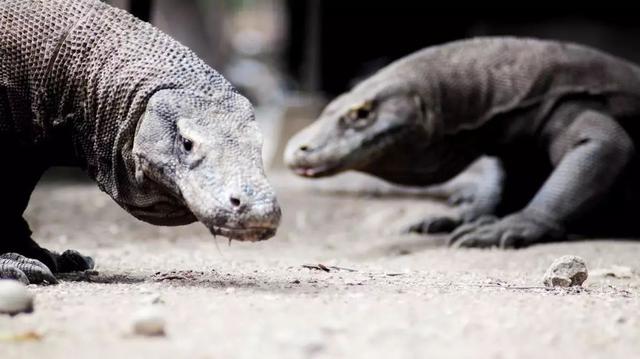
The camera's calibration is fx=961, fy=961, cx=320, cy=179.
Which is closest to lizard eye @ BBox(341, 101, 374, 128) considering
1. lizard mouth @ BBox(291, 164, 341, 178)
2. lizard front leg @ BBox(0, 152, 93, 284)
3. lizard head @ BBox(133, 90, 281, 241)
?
lizard mouth @ BBox(291, 164, 341, 178)

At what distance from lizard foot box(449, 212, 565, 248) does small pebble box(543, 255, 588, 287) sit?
1.70m

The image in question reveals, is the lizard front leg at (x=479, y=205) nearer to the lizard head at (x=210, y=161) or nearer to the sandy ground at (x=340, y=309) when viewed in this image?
the sandy ground at (x=340, y=309)

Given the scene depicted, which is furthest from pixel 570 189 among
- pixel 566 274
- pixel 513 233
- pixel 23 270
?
pixel 23 270

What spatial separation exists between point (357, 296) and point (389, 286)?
34cm

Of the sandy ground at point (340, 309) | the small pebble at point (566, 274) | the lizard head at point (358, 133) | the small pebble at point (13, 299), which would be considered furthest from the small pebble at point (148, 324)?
the lizard head at point (358, 133)

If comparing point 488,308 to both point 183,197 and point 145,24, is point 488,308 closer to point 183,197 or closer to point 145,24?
point 183,197

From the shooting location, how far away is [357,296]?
114 inches

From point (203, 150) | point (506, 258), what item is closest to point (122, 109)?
point (203, 150)

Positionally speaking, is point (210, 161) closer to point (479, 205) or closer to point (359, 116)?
point (359, 116)

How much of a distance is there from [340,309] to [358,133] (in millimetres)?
2885

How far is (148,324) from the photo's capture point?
2.22m

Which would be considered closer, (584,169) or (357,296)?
(357,296)

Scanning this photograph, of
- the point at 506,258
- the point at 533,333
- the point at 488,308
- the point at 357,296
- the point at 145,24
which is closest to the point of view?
the point at 533,333

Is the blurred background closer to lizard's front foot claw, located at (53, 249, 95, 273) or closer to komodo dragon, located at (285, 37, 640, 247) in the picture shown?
komodo dragon, located at (285, 37, 640, 247)
